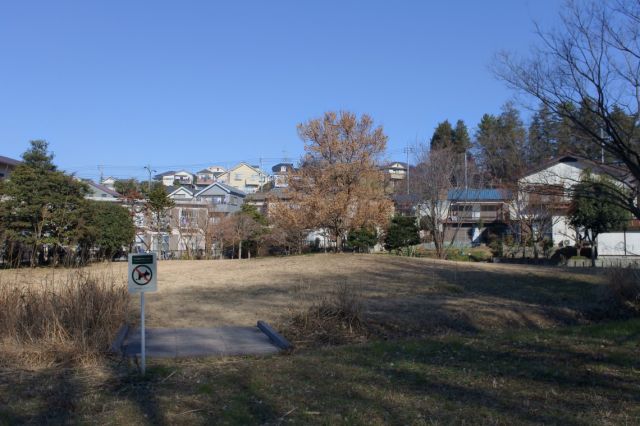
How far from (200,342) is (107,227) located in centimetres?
2024

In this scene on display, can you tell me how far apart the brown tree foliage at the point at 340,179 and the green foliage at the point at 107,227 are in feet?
25.7

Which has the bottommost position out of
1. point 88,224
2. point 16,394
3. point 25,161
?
point 16,394

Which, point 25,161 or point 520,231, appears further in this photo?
point 520,231

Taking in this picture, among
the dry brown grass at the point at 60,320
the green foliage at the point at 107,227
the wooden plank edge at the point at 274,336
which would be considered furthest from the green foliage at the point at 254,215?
the dry brown grass at the point at 60,320

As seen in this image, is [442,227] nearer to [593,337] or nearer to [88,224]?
[88,224]

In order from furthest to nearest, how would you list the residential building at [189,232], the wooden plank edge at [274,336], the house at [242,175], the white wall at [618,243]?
the house at [242,175]
the residential building at [189,232]
the white wall at [618,243]
the wooden plank edge at [274,336]

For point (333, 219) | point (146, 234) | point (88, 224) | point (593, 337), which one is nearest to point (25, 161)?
point (88, 224)

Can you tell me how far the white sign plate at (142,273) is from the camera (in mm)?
6480

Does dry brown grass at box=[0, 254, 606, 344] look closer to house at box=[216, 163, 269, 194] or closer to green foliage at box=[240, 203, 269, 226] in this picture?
green foliage at box=[240, 203, 269, 226]

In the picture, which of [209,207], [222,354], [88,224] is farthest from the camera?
[209,207]

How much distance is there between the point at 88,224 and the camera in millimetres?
25703

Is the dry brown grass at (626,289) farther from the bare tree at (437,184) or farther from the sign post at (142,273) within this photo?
the bare tree at (437,184)

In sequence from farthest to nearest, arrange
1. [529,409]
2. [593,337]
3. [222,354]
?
1. [593,337]
2. [222,354]
3. [529,409]

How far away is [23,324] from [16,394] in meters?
2.30
